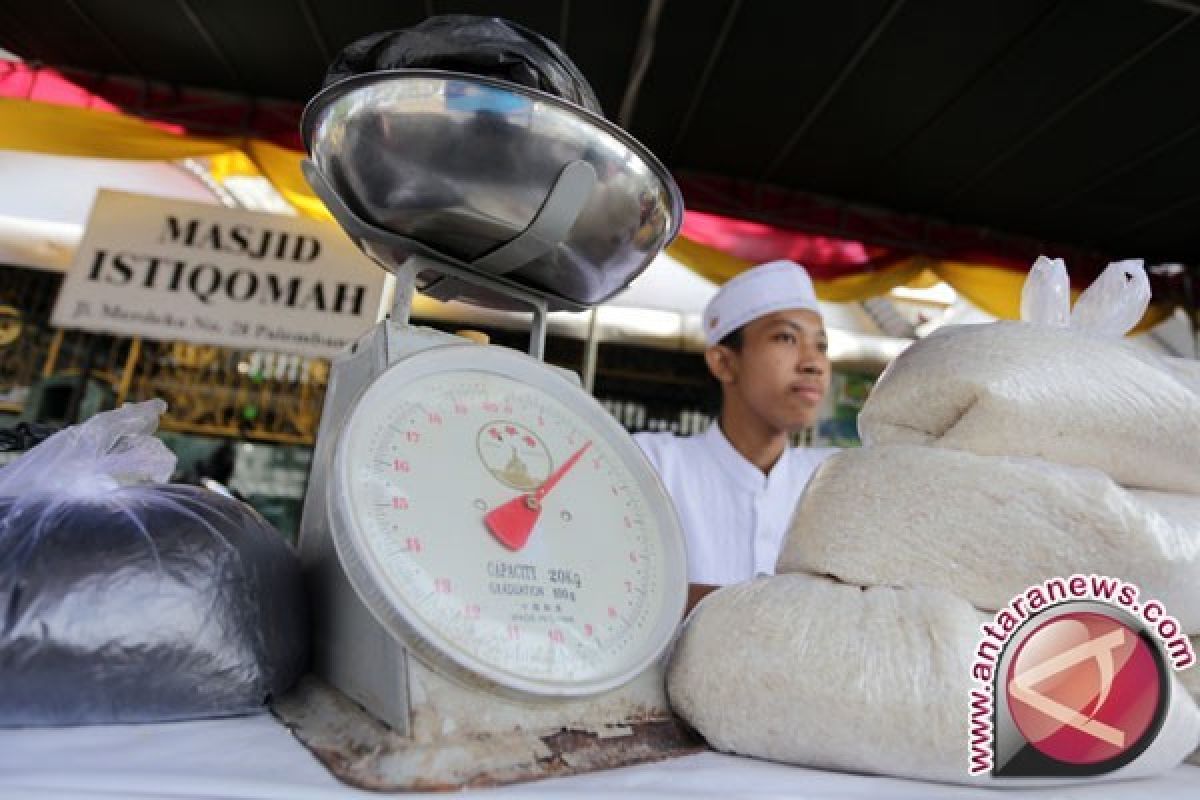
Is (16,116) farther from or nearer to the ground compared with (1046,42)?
nearer to the ground

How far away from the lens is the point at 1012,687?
37cm

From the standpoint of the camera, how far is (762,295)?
1.59 metres

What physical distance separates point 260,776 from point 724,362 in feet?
4.81

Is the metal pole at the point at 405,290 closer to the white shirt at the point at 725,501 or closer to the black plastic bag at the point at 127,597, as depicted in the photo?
the black plastic bag at the point at 127,597

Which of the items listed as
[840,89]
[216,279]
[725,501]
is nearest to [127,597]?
[725,501]

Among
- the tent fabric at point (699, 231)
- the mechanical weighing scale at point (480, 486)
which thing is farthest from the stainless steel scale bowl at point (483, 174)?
the tent fabric at point (699, 231)

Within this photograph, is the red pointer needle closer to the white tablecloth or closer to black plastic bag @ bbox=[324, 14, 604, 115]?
the white tablecloth

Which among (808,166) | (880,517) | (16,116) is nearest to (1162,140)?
(808,166)

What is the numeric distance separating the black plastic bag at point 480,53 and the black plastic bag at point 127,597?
1.06 ft

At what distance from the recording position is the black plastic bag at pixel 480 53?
52 centimetres

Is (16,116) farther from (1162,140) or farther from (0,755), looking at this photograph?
(1162,140)

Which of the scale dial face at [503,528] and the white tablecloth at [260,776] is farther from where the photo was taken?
the scale dial face at [503,528]

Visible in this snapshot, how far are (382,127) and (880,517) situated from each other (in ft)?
1.38

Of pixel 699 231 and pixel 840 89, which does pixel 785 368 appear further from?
pixel 699 231
